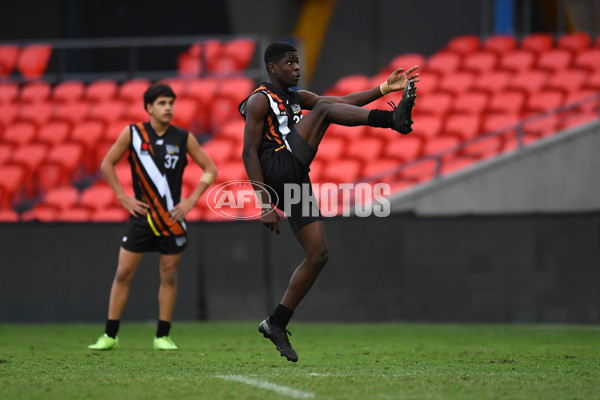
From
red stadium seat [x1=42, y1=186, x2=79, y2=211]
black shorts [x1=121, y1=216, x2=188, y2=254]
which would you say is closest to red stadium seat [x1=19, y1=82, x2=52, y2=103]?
red stadium seat [x1=42, y1=186, x2=79, y2=211]

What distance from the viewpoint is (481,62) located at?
1620 centimetres

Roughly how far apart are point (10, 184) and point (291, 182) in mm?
10079

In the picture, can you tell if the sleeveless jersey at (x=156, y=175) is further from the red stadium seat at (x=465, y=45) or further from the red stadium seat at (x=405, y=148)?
the red stadium seat at (x=465, y=45)

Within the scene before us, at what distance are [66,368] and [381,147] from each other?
9043 mm

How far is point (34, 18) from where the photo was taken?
2039 centimetres

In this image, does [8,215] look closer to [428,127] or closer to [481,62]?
[428,127]

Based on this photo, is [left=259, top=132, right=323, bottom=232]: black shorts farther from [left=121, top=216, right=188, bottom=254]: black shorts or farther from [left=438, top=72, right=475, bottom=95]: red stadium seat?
[left=438, top=72, right=475, bottom=95]: red stadium seat

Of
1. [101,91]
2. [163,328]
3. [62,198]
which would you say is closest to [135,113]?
[101,91]

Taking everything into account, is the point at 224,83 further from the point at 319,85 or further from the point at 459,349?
the point at 459,349

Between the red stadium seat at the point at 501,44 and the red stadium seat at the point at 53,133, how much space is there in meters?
7.22

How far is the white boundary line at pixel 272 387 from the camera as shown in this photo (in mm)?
4922

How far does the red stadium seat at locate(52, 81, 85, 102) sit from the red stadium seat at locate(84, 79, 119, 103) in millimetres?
126

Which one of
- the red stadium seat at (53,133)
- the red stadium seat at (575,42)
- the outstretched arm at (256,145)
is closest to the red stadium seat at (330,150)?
the red stadium seat at (575,42)

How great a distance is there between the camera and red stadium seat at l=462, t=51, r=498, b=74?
52.6 feet
